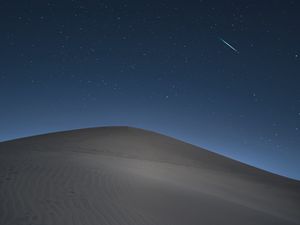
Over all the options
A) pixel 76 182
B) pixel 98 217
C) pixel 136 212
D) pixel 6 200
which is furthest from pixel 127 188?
pixel 6 200

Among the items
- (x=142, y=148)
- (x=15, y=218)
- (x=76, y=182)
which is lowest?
(x=15, y=218)

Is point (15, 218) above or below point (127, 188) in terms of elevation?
below

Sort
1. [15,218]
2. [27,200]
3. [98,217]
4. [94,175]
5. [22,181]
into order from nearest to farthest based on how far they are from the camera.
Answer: [15,218]
[98,217]
[27,200]
[22,181]
[94,175]

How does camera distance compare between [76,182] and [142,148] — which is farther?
[142,148]

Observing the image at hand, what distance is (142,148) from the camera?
26.8 meters

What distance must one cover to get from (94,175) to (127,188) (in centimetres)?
182

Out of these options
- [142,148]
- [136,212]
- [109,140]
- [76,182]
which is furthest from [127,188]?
[109,140]

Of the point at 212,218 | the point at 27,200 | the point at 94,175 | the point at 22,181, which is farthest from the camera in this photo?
the point at 94,175

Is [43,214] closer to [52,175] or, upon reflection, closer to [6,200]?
[6,200]

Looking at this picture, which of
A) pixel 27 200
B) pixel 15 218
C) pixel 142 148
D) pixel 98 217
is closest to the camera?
pixel 15 218

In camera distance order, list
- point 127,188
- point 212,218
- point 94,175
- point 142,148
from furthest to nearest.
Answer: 1. point 142,148
2. point 94,175
3. point 127,188
4. point 212,218

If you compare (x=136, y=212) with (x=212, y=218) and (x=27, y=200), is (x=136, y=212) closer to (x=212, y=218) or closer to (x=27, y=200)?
(x=212, y=218)

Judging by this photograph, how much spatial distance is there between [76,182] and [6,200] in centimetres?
285

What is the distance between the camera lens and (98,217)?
7035mm
